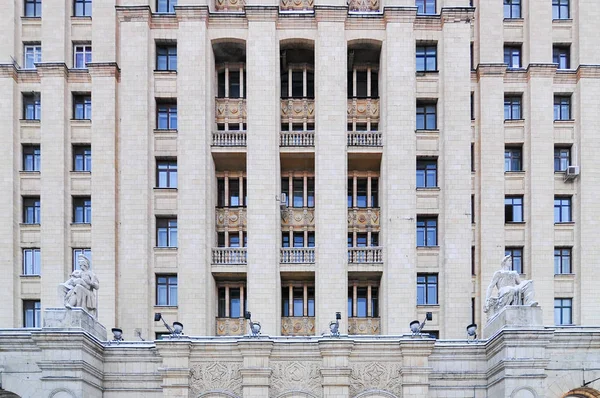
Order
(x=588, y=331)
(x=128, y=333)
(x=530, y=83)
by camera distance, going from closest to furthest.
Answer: (x=588, y=331) < (x=128, y=333) < (x=530, y=83)

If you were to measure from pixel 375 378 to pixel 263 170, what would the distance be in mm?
13517

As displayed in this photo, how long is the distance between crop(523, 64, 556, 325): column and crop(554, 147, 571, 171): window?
2.94 feet

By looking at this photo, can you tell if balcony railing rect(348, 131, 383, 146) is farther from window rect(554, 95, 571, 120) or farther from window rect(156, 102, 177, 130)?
window rect(554, 95, 571, 120)

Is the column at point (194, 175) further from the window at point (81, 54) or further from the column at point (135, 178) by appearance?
the window at point (81, 54)

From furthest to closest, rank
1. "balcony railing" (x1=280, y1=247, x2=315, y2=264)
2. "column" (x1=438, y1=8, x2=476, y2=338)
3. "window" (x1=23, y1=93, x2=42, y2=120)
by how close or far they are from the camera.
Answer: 1. "window" (x1=23, y1=93, x2=42, y2=120)
2. "balcony railing" (x1=280, y1=247, x2=315, y2=264)
3. "column" (x1=438, y1=8, x2=476, y2=338)

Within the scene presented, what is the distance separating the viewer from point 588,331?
3759cm

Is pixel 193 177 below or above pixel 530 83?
below

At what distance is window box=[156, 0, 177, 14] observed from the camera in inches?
1991

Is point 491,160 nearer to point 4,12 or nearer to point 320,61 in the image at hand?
point 320,61

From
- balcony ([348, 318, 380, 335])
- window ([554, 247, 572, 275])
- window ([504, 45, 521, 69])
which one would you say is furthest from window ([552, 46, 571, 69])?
balcony ([348, 318, 380, 335])

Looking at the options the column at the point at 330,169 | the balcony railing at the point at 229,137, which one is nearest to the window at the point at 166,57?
the balcony railing at the point at 229,137

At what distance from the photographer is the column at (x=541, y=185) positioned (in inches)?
1880

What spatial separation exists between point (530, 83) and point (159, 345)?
80.0ft

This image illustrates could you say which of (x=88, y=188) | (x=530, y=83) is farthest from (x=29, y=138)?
(x=530, y=83)
